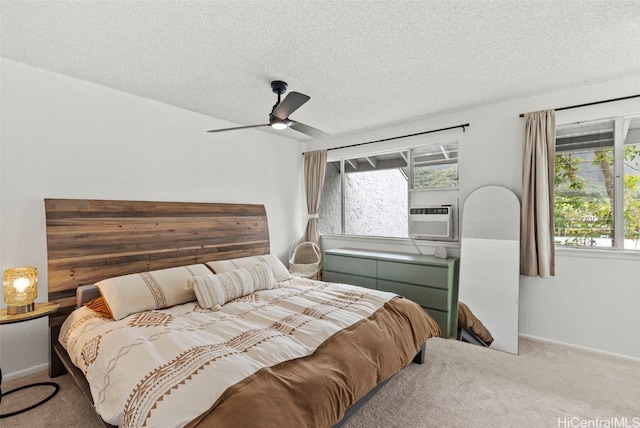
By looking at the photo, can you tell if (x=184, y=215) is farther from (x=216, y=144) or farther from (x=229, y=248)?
(x=216, y=144)

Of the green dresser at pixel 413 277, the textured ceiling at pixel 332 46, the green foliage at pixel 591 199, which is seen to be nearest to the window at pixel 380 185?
the green dresser at pixel 413 277

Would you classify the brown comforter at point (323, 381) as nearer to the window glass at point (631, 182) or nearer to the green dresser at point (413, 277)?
the green dresser at point (413, 277)

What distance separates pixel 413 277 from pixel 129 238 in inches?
122

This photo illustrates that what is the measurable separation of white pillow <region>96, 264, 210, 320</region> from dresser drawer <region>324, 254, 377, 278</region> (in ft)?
6.78


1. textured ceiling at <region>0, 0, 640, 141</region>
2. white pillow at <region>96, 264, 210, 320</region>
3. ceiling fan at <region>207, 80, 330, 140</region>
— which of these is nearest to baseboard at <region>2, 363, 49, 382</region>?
white pillow at <region>96, 264, 210, 320</region>

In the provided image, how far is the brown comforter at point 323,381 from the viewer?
4.07 feet

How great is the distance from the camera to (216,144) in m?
3.84

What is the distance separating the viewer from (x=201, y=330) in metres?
2.00

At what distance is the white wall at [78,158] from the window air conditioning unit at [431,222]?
2398 mm

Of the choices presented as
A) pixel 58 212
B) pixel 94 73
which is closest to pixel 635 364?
pixel 58 212

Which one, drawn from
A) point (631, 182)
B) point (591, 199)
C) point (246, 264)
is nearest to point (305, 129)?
point (246, 264)

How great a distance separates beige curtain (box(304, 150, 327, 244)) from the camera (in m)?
4.86

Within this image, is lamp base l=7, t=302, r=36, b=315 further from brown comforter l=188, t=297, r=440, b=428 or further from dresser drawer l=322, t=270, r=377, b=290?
dresser drawer l=322, t=270, r=377, b=290

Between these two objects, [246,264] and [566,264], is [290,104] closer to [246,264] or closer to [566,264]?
[246,264]
